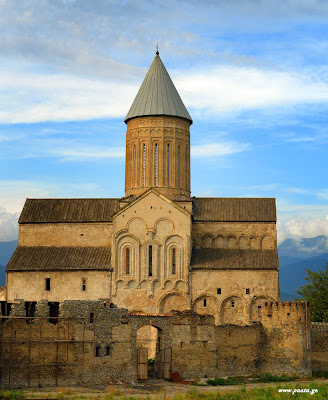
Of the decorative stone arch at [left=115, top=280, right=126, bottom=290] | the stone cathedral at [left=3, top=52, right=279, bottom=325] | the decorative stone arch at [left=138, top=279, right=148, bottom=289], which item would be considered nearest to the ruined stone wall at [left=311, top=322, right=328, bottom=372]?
the stone cathedral at [left=3, top=52, right=279, bottom=325]

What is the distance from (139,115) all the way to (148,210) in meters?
6.82

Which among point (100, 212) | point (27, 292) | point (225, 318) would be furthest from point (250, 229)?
point (27, 292)

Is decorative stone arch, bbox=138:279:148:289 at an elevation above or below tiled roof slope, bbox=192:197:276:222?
below

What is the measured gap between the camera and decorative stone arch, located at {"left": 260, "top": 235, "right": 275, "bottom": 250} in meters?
48.6

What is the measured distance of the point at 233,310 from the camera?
151ft

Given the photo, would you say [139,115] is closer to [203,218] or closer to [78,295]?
[203,218]

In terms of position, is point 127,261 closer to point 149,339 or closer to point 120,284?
point 120,284

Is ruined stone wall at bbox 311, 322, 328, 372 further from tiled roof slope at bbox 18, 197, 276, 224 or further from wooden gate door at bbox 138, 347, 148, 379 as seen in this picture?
tiled roof slope at bbox 18, 197, 276, 224

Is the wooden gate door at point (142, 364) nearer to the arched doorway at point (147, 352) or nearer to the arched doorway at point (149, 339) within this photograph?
the arched doorway at point (147, 352)

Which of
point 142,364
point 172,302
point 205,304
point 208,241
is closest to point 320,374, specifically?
point 142,364

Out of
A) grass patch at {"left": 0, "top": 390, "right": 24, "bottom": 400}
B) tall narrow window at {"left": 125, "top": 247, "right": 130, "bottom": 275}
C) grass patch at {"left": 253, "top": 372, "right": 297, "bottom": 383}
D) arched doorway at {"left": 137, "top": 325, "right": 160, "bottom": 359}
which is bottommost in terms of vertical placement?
grass patch at {"left": 0, "top": 390, "right": 24, "bottom": 400}

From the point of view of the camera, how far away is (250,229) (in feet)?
161

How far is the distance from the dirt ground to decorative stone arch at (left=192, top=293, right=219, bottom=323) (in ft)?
37.5

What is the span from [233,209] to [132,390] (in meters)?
21.0
